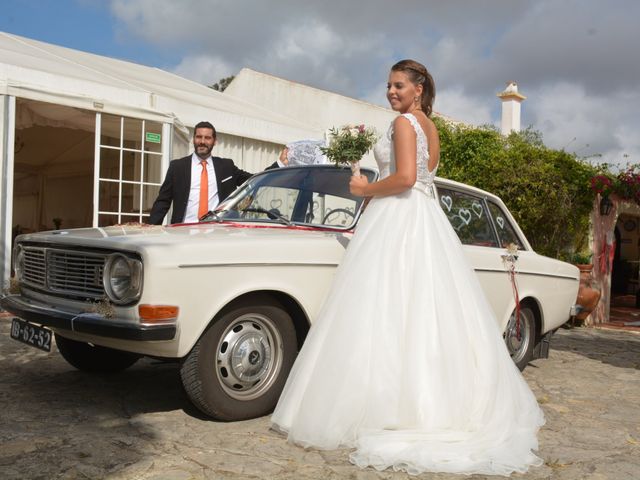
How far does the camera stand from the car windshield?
4.46 meters

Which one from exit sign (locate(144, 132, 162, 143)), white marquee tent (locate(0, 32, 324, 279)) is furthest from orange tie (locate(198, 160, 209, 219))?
exit sign (locate(144, 132, 162, 143))

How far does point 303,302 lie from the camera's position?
3.88m

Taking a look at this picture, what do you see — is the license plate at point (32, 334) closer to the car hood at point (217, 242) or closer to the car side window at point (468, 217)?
the car hood at point (217, 242)

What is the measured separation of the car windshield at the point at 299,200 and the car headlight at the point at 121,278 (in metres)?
1.27

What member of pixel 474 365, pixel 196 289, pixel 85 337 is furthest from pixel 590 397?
pixel 85 337

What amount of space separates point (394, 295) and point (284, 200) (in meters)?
1.39

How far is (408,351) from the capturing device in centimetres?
352

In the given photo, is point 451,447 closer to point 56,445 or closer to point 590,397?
point 56,445

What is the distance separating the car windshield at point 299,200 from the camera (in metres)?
4.46

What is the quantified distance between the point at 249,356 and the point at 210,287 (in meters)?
0.52

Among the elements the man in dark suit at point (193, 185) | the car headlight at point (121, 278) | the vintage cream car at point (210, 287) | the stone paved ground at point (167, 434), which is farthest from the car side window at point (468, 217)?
the car headlight at point (121, 278)

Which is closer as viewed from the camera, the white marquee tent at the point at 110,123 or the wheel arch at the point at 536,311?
the wheel arch at the point at 536,311

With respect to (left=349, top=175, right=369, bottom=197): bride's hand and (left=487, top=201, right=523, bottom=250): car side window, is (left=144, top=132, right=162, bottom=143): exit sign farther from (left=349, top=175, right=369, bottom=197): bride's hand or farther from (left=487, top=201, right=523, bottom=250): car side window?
(left=349, top=175, right=369, bottom=197): bride's hand

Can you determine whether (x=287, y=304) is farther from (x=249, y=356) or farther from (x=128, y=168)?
(x=128, y=168)
